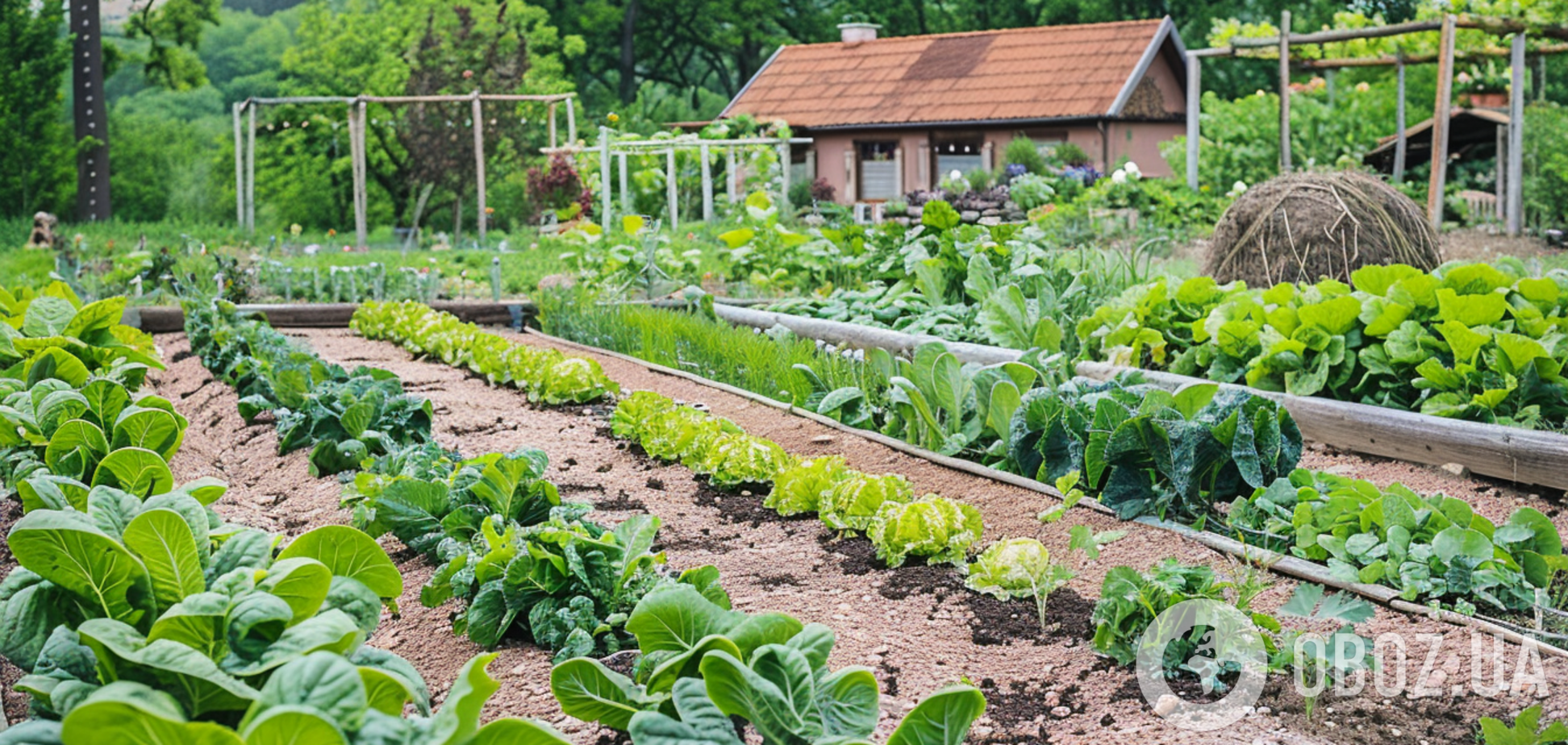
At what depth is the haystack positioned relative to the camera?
7.79 m

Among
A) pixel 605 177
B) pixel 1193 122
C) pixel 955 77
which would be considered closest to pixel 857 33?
pixel 955 77

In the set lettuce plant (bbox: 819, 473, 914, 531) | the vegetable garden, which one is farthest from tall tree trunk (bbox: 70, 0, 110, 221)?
lettuce plant (bbox: 819, 473, 914, 531)

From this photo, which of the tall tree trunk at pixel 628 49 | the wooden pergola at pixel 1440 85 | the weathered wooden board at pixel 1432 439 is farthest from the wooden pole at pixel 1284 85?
the tall tree trunk at pixel 628 49

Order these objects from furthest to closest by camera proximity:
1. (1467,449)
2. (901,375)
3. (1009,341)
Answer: (1009,341) < (901,375) < (1467,449)

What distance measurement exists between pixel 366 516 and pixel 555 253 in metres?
11.8

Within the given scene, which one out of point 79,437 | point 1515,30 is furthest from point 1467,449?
point 1515,30

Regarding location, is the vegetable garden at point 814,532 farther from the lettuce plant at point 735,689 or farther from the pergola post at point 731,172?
the pergola post at point 731,172

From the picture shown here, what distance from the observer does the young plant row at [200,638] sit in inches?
57.4

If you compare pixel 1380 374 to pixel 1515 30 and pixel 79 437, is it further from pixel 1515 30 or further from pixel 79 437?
pixel 1515 30

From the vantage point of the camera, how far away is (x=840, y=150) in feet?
90.3

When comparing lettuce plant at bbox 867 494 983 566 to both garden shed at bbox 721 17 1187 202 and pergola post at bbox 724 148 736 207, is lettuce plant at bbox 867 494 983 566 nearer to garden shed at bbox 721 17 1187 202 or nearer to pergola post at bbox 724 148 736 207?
pergola post at bbox 724 148 736 207

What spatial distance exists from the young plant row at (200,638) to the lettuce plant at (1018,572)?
1.60 meters

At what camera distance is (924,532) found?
3.50 meters

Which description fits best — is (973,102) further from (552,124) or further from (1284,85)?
(1284,85)
